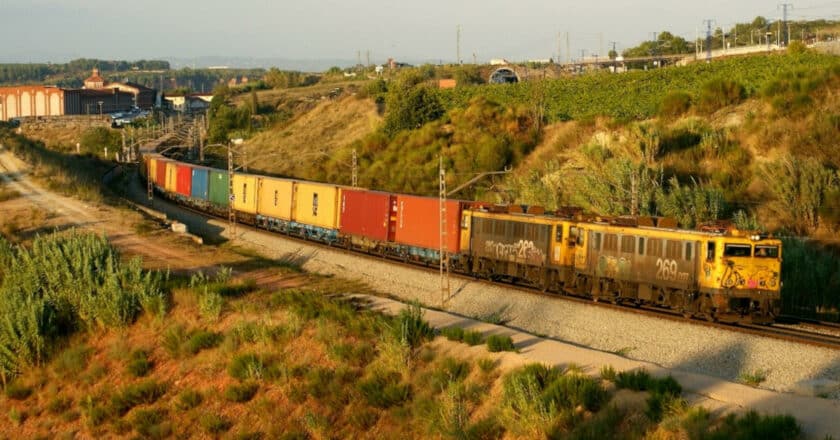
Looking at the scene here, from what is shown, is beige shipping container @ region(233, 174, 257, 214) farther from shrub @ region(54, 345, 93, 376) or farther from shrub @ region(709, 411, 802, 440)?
shrub @ region(709, 411, 802, 440)

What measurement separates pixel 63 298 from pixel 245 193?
2578cm

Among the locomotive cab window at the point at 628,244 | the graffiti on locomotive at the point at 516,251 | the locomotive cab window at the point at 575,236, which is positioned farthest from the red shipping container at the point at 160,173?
the locomotive cab window at the point at 628,244

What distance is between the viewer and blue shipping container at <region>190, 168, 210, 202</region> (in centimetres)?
5878

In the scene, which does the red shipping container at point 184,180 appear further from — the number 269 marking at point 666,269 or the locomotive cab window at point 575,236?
the number 269 marking at point 666,269

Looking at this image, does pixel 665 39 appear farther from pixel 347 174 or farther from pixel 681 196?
pixel 681 196

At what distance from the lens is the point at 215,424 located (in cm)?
1977

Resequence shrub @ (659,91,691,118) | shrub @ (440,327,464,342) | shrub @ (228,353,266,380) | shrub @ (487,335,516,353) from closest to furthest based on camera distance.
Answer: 1. shrub @ (487,335,516,353)
2. shrub @ (440,327,464,342)
3. shrub @ (228,353,266,380)
4. shrub @ (659,91,691,118)

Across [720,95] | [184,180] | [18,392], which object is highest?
[720,95]

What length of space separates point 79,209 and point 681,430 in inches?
1656

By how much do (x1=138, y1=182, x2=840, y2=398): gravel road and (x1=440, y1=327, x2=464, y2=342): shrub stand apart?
3062 mm

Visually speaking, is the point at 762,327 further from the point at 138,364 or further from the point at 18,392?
the point at 18,392

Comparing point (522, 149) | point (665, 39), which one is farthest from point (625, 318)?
point (665, 39)

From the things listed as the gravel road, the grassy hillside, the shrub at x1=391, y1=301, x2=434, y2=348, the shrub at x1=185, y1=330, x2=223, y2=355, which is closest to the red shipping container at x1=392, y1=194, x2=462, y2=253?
the gravel road

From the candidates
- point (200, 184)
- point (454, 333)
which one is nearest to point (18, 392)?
point (454, 333)
